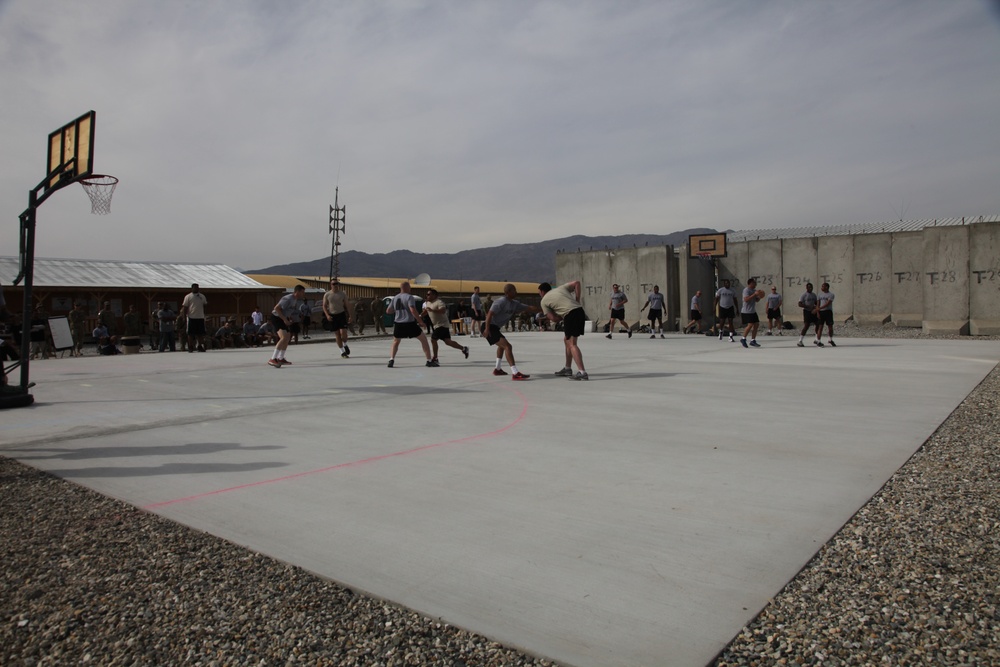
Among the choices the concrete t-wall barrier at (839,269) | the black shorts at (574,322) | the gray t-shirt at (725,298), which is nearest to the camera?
the black shorts at (574,322)

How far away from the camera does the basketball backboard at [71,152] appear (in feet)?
28.5

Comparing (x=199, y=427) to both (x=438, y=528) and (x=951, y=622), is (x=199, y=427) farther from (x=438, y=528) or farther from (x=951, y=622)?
(x=951, y=622)

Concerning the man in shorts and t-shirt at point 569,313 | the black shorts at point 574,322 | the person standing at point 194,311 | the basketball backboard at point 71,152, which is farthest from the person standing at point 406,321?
the person standing at point 194,311

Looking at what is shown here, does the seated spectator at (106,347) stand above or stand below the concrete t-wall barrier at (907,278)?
below

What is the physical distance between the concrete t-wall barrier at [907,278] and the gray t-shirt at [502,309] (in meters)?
19.1

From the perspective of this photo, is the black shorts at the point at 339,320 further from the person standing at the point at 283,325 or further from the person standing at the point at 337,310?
the person standing at the point at 283,325

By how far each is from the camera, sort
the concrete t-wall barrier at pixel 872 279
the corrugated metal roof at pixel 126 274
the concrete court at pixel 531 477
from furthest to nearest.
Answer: the corrugated metal roof at pixel 126 274 < the concrete t-wall barrier at pixel 872 279 < the concrete court at pixel 531 477

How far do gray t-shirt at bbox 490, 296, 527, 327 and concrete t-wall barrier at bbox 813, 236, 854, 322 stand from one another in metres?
19.0

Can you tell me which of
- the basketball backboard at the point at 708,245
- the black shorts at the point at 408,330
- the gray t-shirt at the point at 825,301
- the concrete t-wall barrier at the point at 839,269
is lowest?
the black shorts at the point at 408,330

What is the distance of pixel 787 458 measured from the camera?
5227 mm

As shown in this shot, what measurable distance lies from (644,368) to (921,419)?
17.6 feet

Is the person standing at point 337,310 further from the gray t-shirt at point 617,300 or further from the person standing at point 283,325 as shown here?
the gray t-shirt at point 617,300

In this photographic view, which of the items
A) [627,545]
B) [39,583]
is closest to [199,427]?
[39,583]

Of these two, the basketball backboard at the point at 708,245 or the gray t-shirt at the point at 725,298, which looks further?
the basketball backboard at the point at 708,245
